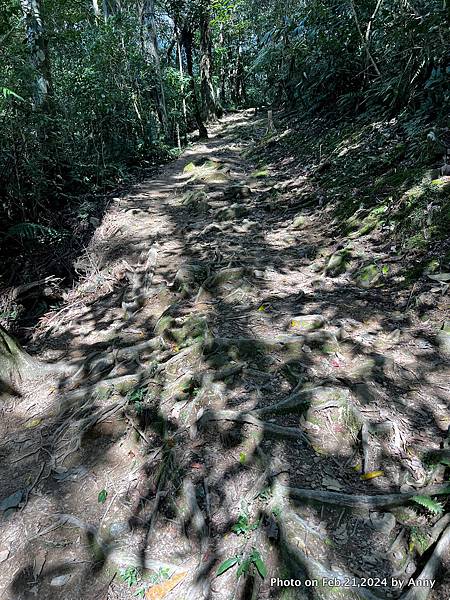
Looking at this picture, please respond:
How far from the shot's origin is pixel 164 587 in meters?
2.29

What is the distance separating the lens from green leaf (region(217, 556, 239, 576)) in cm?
223

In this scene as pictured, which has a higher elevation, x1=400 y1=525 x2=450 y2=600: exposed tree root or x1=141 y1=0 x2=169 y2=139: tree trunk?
x1=141 y1=0 x2=169 y2=139: tree trunk

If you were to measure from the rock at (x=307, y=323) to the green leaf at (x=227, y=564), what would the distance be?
7.04 ft

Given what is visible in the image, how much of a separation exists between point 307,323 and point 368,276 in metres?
1.24

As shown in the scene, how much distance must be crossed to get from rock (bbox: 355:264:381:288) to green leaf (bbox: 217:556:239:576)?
3.28 meters

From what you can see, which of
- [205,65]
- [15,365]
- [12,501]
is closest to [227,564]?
[12,501]

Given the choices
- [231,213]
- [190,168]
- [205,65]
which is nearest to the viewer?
[231,213]

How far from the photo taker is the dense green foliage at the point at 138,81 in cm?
694

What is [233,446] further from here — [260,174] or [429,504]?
[260,174]

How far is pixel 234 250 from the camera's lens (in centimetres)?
614

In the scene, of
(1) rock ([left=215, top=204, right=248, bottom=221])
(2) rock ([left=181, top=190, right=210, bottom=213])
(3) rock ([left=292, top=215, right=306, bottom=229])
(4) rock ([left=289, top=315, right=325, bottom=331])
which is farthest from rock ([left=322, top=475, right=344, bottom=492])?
(2) rock ([left=181, top=190, right=210, bottom=213])

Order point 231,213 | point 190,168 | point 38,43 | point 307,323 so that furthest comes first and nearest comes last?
point 190,168 → point 38,43 → point 231,213 → point 307,323

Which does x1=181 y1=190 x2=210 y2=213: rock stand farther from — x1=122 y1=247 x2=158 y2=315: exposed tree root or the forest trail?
the forest trail

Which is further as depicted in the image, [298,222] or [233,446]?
[298,222]
